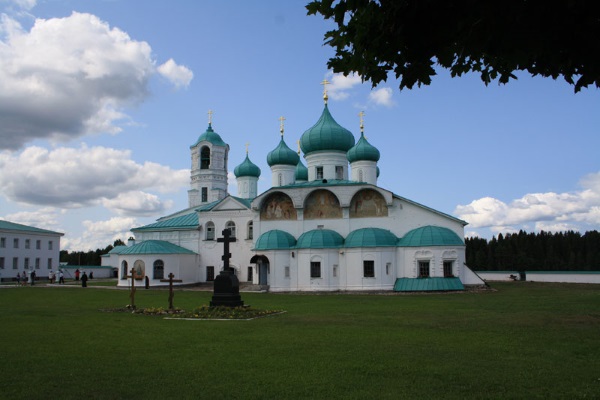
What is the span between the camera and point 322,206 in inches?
1441

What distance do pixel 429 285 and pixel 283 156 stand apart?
58.4ft

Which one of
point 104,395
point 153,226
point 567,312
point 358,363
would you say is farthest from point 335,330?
point 153,226

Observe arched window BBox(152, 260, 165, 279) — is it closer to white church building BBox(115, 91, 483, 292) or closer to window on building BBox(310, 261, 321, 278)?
white church building BBox(115, 91, 483, 292)

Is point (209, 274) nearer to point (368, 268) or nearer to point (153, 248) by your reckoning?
point (153, 248)

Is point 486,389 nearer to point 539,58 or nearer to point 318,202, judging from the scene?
point 539,58

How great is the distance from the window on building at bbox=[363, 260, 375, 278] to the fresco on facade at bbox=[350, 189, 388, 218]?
3.56m

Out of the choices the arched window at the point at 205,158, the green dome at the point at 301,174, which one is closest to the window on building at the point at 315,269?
the green dome at the point at 301,174

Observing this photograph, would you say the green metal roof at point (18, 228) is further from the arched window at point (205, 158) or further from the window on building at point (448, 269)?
the window on building at point (448, 269)

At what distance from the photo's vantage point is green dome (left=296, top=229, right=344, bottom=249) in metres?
34.1

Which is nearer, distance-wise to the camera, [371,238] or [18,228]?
[371,238]

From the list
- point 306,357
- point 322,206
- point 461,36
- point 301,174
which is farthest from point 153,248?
point 461,36

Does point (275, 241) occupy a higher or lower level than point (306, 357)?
higher

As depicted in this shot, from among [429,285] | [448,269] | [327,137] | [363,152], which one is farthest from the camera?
[363,152]

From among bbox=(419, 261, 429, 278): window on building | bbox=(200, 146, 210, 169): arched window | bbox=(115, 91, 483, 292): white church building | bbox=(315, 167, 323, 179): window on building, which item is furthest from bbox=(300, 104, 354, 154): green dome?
bbox=(200, 146, 210, 169): arched window
